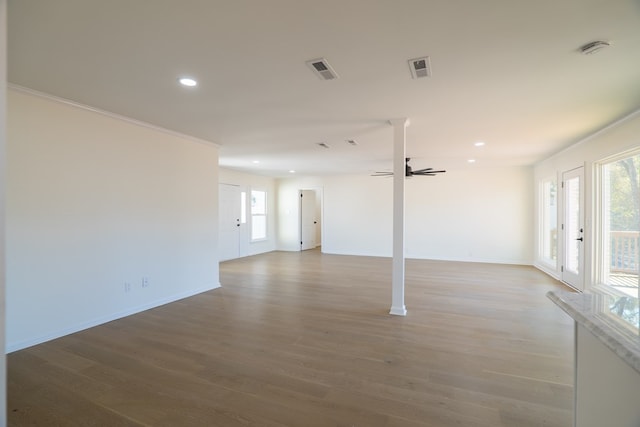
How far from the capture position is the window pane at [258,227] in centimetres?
929

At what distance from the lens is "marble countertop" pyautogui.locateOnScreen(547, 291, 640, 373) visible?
0.80 m

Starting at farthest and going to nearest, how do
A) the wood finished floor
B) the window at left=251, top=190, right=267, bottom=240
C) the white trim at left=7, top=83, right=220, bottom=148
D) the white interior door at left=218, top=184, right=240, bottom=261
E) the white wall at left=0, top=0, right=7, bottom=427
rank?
the window at left=251, top=190, right=267, bottom=240
the white interior door at left=218, top=184, right=240, bottom=261
the white trim at left=7, top=83, right=220, bottom=148
the wood finished floor
the white wall at left=0, top=0, right=7, bottom=427

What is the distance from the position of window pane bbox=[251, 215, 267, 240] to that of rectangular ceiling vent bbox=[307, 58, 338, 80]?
708cm

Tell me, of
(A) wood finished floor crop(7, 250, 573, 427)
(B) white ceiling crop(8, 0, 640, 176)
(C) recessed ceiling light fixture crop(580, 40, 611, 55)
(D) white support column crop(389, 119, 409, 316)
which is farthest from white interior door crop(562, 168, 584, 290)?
(C) recessed ceiling light fixture crop(580, 40, 611, 55)

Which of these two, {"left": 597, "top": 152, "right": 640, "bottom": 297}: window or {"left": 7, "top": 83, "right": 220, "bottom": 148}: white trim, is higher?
{"left": 7, "top": 83, "right": 220, "bottom": 148}: white trim

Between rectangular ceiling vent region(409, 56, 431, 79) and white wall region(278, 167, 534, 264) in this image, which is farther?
white wall region(278, 167, 534, 264)

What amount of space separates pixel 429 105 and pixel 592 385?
286cm

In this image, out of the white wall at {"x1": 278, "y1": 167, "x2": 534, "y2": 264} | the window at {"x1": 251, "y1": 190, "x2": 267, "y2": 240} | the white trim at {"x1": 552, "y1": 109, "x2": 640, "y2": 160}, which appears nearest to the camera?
the white trim at {"x1": 552, "y1": 109, "x2": 640, "y2": 160}

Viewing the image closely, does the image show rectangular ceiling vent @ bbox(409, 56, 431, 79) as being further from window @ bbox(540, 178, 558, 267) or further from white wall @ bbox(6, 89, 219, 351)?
window @ bbox(540, 178, 558, 267)

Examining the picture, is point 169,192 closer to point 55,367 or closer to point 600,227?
point 55,367

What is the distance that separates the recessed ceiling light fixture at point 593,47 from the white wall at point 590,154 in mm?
2168

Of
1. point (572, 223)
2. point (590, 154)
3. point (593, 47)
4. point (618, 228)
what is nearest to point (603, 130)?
point (590, 154)

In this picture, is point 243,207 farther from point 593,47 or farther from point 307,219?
point 593,47

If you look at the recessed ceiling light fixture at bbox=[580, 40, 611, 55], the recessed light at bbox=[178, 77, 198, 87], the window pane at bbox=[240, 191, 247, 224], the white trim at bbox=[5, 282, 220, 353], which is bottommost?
the white trim at bbox=[5, 282, 220, 353]
